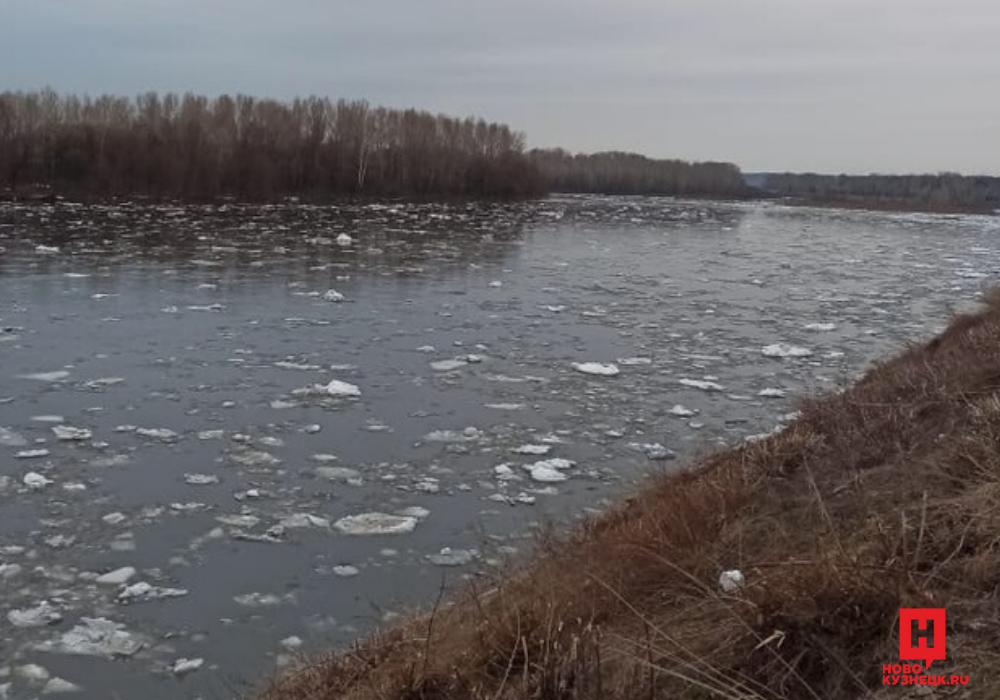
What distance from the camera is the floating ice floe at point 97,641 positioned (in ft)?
13.8

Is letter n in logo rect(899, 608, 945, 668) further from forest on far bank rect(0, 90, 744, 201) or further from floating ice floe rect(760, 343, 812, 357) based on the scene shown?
forest on far bank rect(0, 90, 744, 201)

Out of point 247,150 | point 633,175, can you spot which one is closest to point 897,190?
point 633,175

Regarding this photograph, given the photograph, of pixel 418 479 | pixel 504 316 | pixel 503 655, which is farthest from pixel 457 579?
pixel 504 316

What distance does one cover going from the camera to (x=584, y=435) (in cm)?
800

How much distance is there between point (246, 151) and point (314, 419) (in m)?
47.0

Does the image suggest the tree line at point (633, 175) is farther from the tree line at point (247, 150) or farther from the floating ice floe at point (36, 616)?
the floating ice floe at point (36, 616)

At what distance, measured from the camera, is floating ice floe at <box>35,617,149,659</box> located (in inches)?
165

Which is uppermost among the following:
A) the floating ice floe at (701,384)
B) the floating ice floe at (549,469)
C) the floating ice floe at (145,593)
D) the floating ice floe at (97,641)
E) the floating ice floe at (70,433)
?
the floating ice floe at (701,384)

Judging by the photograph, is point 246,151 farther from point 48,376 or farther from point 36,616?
point 36,616

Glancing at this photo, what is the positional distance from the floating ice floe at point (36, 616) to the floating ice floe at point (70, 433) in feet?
9.54

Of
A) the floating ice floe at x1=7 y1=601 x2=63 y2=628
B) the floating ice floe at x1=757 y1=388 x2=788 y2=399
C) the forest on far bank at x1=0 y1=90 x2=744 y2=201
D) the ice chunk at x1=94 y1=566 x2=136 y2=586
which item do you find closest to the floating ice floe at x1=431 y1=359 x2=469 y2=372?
the floating ice floe at x1=757 y1=388 x2=788 y2=399

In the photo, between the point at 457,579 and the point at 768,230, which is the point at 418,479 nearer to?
the point at 457,579

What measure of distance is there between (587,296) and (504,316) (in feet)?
10.7

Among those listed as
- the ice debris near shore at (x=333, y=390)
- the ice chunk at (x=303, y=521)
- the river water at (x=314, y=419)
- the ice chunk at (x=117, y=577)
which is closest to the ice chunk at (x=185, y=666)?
the river water at (x=314, y=419)
